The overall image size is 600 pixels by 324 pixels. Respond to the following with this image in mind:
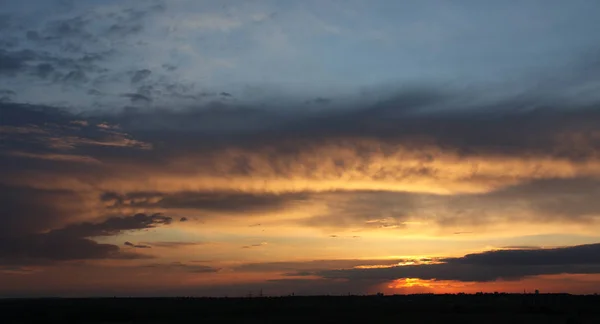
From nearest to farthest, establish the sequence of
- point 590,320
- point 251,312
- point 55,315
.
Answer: point 590,320 → point 55,315 → point 251,312

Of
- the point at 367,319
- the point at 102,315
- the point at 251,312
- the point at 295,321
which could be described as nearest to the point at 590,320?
the point at 367,319

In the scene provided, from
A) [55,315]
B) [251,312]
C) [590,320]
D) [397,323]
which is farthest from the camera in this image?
[251,312]

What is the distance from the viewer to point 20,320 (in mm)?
79312

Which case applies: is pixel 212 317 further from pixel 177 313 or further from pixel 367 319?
pixel 367 319

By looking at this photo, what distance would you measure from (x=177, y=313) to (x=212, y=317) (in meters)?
11.8

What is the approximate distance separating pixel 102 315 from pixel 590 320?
62.8m

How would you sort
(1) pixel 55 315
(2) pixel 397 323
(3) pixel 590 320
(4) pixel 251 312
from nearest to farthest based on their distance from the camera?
1. (2) pixel 397 323
2. (3) pixel 590 320
3. (1) pixel 55 315
4. (4) pixel 251 312

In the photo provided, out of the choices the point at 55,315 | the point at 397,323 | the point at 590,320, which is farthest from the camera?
the point at 55,315

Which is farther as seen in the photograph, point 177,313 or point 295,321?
point 177,313

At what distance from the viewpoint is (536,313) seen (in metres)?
89.7

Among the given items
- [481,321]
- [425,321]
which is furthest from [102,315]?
[481,321]

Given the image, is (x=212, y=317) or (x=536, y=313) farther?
(x=536, y=313)

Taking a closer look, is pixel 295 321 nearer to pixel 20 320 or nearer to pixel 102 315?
pixel 102 315

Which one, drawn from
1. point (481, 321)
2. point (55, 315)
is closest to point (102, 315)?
point (55, 315)
